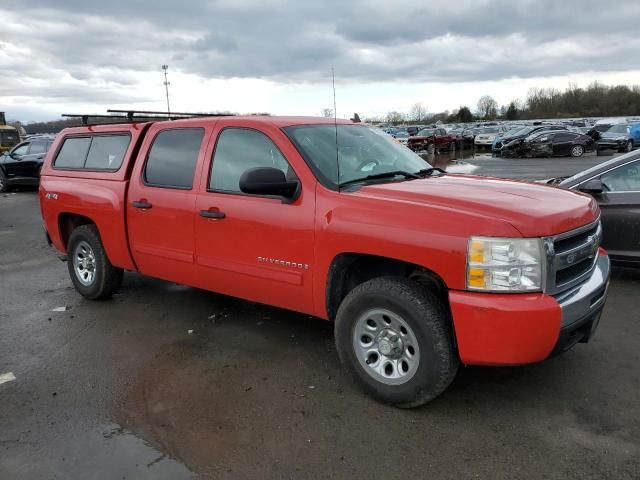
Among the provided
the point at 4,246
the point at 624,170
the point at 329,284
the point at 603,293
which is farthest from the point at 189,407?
the point at 4,246

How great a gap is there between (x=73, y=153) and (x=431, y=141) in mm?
28997

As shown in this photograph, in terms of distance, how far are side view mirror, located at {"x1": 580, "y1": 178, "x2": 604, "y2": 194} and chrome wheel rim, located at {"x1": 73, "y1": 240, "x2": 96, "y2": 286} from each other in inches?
212

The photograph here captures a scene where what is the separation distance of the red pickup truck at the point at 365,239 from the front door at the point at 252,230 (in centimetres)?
1

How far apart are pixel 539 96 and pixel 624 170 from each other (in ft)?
402

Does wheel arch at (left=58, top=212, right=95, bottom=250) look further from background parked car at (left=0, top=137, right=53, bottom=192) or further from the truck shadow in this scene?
background parked car at (left=0, top=137, right=53, bottom=192)

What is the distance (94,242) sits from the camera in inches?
223

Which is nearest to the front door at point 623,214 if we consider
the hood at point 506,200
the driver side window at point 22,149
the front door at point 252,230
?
the hood at point 506,200

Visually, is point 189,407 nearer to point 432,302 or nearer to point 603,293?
point 432,302

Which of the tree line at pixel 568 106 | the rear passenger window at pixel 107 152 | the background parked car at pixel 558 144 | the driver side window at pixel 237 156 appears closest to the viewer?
the driver side window at pixel 237 156

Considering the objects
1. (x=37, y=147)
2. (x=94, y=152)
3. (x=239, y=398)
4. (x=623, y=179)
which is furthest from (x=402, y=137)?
(x=239, y=398)

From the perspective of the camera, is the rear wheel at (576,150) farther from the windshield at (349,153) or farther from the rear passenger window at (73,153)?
the rear passenger window at (73,153)

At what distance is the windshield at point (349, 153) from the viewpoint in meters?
3.91

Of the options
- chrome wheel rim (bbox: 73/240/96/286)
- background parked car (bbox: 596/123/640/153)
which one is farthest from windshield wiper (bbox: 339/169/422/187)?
background parked car (bbox: 596/123/640/153)

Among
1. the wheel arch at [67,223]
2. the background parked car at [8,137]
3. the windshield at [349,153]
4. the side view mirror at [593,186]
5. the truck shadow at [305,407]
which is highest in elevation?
the background parked car at [8,137]
